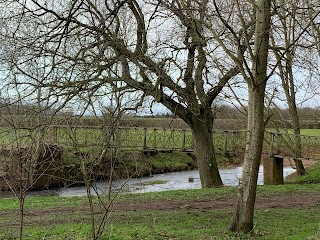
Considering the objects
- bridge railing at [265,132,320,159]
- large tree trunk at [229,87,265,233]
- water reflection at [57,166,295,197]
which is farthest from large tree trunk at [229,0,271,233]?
bridge railing at [265,132,320,159]

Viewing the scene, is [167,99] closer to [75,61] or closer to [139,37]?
[139,37]

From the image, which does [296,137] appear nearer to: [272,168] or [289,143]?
[289,143]

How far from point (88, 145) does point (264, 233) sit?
3486 mm

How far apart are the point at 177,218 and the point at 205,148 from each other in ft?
20.7

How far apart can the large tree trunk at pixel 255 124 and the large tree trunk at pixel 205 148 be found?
805cm

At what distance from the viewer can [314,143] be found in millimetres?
22000

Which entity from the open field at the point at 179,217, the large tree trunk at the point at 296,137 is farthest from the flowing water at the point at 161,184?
the open field at the point at 179,217

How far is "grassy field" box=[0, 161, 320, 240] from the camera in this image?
8148 mm

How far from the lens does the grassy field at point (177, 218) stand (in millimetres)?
8148

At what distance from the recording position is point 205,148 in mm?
16391

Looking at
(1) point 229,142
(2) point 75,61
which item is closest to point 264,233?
(2) point 75,61

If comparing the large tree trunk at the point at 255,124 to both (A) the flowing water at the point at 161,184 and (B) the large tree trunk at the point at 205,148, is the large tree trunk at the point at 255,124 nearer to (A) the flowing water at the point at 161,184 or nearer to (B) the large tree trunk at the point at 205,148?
(B) the large tree trunk at the point at 205,148

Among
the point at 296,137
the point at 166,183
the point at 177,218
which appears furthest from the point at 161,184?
the point at 177,218

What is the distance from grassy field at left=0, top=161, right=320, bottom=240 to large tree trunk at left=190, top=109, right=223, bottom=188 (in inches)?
66.8
